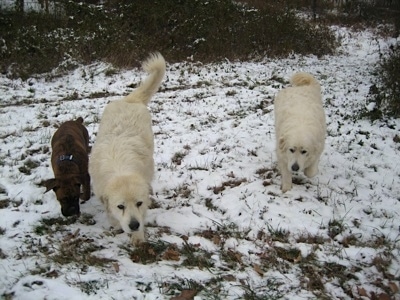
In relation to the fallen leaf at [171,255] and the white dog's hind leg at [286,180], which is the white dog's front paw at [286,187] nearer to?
the white dog's hind leg at [286,180]

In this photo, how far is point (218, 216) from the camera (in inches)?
172

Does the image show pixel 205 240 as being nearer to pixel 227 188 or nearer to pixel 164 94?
pixel 227 188

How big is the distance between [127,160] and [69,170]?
82cm

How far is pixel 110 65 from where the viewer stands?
10.4m

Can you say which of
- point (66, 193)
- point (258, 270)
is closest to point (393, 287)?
point (258, 270)

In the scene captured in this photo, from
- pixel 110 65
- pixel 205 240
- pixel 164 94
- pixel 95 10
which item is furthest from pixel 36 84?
pixel 205 240

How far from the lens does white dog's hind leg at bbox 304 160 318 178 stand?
4899 mm

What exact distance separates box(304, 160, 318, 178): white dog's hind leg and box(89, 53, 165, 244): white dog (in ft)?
7.07

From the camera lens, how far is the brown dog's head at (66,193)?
4113 millimetres

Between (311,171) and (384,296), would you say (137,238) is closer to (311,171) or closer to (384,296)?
(384,296)

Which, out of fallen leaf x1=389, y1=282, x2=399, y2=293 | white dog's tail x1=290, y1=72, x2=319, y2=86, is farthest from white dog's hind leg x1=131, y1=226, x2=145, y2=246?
white dog's tail x1=290, y1=72, x2=319, y2=86

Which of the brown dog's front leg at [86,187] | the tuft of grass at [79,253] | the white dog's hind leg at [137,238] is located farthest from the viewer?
the brown dog's front leg at [86,187]

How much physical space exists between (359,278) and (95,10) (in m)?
12.2

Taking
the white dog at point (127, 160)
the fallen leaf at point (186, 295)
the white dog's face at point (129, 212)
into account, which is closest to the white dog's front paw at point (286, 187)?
the white dog at point (127, 160)
